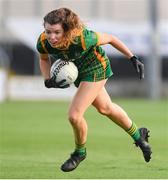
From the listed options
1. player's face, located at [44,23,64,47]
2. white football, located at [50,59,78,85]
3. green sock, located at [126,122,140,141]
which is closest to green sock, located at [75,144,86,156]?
green sock, located at [126,122,140,141]

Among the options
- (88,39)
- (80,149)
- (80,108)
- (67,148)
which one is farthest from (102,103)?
(67,148)

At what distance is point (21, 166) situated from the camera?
9.80 meters

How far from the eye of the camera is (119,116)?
9555 mm

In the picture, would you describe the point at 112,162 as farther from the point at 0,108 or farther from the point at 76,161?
the point at 0,108

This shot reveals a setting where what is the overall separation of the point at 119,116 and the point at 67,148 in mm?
3399

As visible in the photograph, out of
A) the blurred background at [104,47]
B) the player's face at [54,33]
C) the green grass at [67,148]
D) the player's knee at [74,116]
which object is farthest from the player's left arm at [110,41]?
the blurred background at [104,47]

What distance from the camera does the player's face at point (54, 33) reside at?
28.3 ft

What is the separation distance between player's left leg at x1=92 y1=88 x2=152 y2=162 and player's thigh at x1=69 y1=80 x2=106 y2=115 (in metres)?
0.21

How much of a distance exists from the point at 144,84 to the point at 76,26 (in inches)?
1115

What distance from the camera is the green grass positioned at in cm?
921

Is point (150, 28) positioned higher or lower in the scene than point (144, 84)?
higher

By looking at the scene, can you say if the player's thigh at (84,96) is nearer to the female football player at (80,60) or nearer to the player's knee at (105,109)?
the female football player at (80,60)

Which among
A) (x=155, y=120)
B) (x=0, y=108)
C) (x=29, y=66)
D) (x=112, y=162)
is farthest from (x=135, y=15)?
(x=112, y=162)

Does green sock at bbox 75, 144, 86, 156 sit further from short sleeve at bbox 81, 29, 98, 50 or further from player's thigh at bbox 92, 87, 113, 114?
short sleeve at bbox 81, 29, 98, 50
